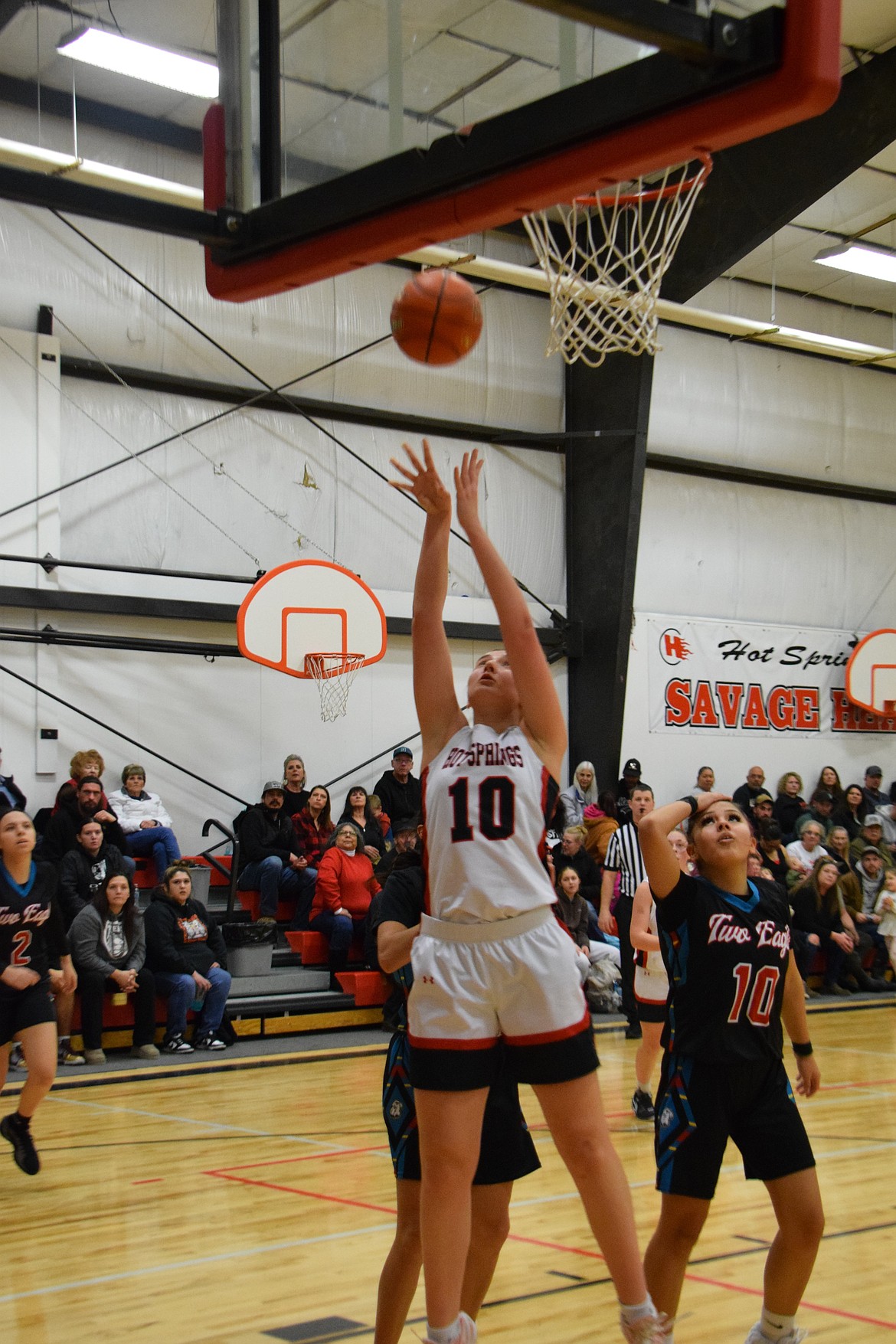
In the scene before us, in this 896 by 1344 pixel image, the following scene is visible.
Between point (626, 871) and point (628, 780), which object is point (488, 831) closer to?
point (626, 871)

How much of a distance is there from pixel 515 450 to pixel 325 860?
21.9ft

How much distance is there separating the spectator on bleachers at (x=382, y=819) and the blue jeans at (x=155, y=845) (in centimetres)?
213

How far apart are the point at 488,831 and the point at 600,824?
38.3 feet

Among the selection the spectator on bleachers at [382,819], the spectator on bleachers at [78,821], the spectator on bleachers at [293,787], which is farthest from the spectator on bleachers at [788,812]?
the spectator on bleachers at [78,821]

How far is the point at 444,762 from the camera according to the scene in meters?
3.41

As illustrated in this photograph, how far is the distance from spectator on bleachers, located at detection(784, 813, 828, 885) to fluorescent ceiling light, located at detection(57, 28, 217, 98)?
9.89 metres

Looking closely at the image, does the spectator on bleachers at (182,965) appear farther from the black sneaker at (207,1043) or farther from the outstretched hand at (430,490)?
the outstretched hand at (430,490)

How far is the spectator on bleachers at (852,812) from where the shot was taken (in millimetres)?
17219

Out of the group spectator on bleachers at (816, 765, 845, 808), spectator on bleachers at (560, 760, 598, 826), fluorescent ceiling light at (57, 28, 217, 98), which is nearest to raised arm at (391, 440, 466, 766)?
fluorescent ceiling light at (57, 28, 217, 98)

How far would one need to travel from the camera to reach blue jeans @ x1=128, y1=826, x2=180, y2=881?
1248 cm

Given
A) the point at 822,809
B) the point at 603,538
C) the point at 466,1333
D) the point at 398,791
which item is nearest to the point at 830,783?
the point at 822,809

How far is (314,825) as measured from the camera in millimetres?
13453

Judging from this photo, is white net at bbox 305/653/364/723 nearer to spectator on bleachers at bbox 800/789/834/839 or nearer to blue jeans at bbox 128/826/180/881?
blue jeans at bbox 128/826/180/881

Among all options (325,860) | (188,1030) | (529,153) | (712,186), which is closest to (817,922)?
(325,860)
